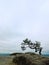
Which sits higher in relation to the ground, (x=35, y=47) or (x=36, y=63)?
(x=35, y=47)

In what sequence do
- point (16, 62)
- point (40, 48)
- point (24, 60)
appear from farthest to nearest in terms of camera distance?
1. point (40, 48)
2. point (16, 62)
3. point (24, 60)

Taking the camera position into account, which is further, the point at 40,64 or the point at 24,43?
the point at 24,43

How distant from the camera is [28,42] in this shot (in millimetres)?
52688

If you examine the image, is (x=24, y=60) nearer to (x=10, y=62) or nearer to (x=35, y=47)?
(x=10, y=62)

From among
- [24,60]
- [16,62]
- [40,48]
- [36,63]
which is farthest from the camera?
[40,48]

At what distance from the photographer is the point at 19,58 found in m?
28.4

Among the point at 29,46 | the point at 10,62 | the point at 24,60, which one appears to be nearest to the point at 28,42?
the point at 29,46

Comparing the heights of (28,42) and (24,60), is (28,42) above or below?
above

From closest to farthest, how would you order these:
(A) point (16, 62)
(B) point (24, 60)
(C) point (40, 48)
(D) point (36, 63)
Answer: (D) point (36, 63) → (B) point (24, 60) → (A) point (16, 62) → (C) point (40, 48)

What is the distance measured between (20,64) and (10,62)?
3092 millimetres

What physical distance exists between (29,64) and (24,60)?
179 centimetres

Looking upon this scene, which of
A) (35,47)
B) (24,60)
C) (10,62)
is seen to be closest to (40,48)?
(35,47)

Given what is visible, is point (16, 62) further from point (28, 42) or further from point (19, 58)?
point (28, 42)

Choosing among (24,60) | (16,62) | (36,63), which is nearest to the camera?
(36,63)
